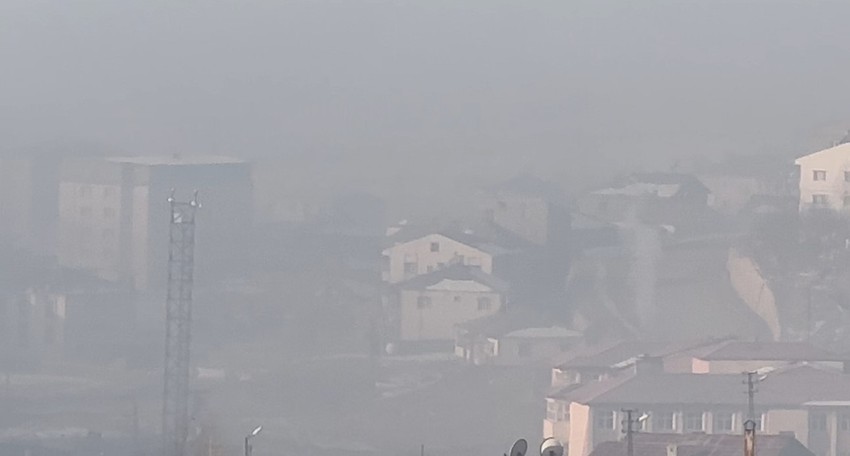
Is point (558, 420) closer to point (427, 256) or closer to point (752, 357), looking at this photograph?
point (752, 357)

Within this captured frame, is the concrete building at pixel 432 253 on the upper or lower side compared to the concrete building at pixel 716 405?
upper

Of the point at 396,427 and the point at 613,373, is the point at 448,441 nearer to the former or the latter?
the point at 396,427

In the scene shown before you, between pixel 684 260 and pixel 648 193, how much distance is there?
1435 millimetres

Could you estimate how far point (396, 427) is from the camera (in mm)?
21016

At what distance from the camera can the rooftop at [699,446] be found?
12.5 metres

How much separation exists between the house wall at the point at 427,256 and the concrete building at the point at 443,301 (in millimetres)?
110

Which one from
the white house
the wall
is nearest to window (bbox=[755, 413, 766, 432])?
the white house

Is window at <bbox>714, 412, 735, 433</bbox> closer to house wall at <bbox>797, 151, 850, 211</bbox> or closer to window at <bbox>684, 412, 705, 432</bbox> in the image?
window at <bbox>684, 412, 705, 432</bbox>

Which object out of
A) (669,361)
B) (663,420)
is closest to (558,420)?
(669,361)

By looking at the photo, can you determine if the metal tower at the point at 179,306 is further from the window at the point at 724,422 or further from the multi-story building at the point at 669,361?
the window at the point at 724,422

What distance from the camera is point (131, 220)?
22266 millimetres

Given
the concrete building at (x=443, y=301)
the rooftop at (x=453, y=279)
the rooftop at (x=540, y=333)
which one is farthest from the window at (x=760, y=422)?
the rooftop at (x=453, y=279)

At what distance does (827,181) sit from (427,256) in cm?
451

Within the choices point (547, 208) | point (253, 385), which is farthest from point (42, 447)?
point (547, 208)
